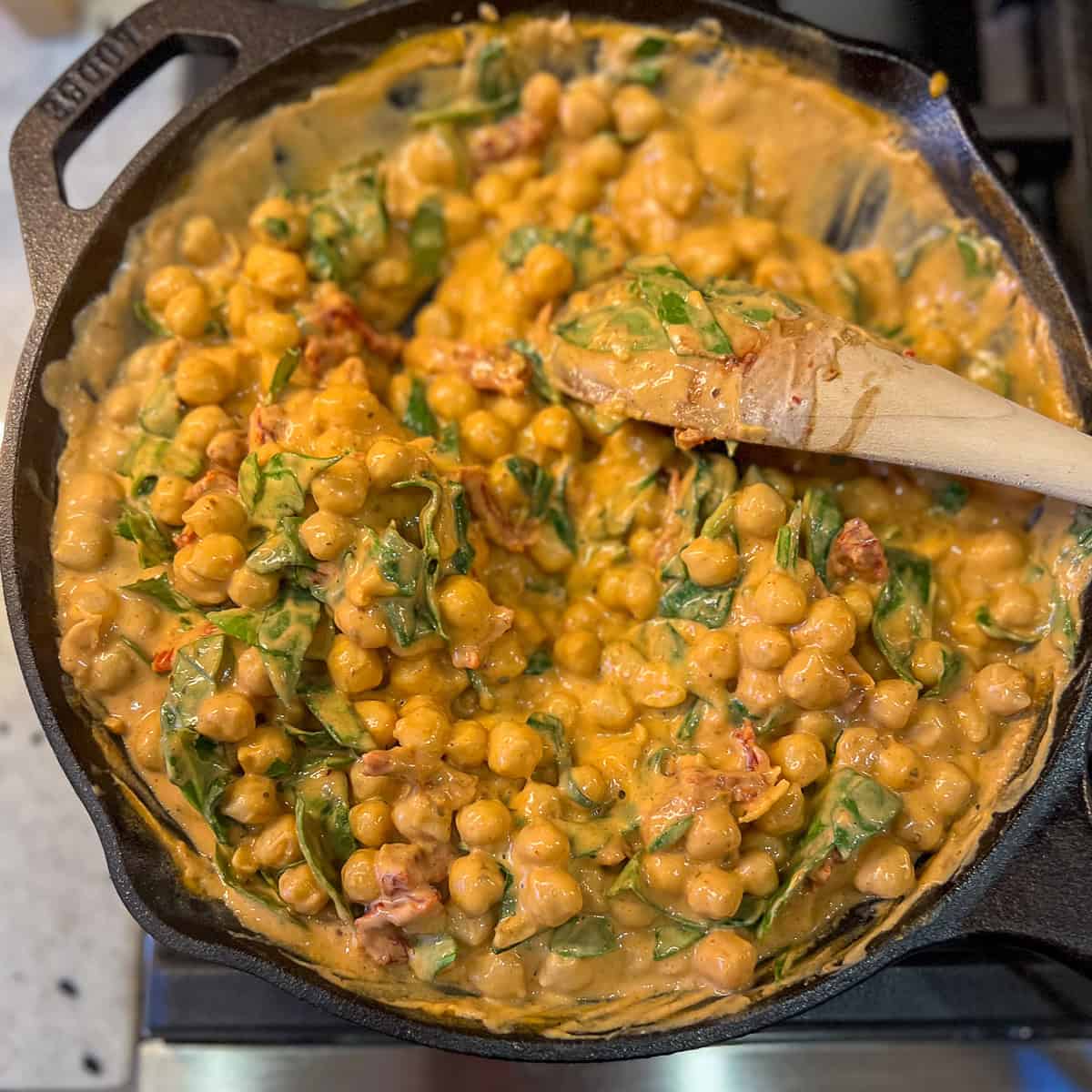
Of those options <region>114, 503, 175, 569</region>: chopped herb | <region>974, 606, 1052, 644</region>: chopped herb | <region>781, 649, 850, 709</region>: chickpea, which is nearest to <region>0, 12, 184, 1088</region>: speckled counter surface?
<region>114, 503, 175, 569</region>: chopped herb

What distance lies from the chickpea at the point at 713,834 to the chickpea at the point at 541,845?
0.21 metres

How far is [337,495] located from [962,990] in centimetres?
157

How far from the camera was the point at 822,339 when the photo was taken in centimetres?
175

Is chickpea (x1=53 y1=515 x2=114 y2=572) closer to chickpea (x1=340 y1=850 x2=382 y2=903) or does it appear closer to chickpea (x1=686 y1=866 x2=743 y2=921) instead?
chickpea (x1=340 y1=850 x2=382 y2=903)

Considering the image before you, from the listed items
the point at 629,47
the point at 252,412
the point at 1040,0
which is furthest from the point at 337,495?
the point at 1040,0

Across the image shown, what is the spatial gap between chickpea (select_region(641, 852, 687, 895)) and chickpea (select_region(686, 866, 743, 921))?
0.06 ft

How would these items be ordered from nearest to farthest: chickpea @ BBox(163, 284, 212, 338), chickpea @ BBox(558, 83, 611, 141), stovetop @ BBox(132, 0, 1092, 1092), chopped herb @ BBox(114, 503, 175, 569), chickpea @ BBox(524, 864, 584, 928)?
chickpea @ BBox(524, 864, 584, 928) < chopped herb @ BBox(114, 503, 175, 569) < chickpea @ BBox(163, 284, 212, 338) < stovetop @ BBox(132, 0, 1092, 1092) < chickpea @ BBox(558, 83, 611, 141)

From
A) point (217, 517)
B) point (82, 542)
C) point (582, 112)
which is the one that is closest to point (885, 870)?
point (217, 517)

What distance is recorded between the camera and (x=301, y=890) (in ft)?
5.55

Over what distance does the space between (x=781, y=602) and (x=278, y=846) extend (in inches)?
36.8

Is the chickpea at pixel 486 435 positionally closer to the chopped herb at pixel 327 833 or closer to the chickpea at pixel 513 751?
the chickpea at pixel 513 751

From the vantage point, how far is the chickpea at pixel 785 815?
1.69 m

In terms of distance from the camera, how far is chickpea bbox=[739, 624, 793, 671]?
169 cm

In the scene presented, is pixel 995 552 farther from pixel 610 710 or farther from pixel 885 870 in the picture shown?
pixel 610 710
